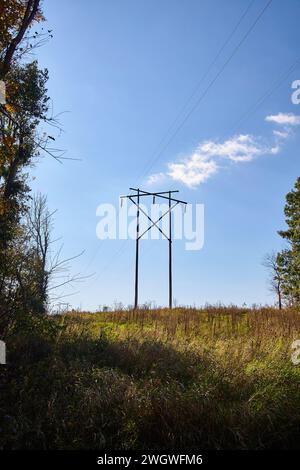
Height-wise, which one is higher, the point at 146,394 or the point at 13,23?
the point at 13,23

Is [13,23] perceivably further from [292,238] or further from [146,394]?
[292,238]

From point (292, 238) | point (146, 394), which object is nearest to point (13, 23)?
point (146, 394)

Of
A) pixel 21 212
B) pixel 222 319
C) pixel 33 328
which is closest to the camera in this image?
pixel 33 328

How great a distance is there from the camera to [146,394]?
6.14m

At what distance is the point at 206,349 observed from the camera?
8719 millimetres

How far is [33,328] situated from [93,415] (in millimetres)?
4582

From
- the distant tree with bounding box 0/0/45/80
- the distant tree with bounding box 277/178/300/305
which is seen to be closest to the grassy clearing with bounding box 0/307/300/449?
the distant tree with bounding box 0/0/45/80

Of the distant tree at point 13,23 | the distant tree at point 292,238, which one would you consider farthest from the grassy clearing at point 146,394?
the distant tree at point 292,238

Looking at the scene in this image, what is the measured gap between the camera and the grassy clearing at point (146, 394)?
5.11 meters

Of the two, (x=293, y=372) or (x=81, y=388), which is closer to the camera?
(x=81, y=388)

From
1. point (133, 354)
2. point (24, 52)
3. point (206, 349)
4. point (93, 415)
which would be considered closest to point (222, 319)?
point (206, 349)

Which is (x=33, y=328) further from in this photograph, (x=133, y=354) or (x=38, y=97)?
(x=38, y=97)

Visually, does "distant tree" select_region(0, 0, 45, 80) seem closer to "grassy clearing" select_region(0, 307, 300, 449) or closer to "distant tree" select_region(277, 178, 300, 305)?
"grassy clearing" select_region(0, 307, 300, 449)

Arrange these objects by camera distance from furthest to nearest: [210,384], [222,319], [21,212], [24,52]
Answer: [21,212] → [222,319] → [24,52] → [210,384]
